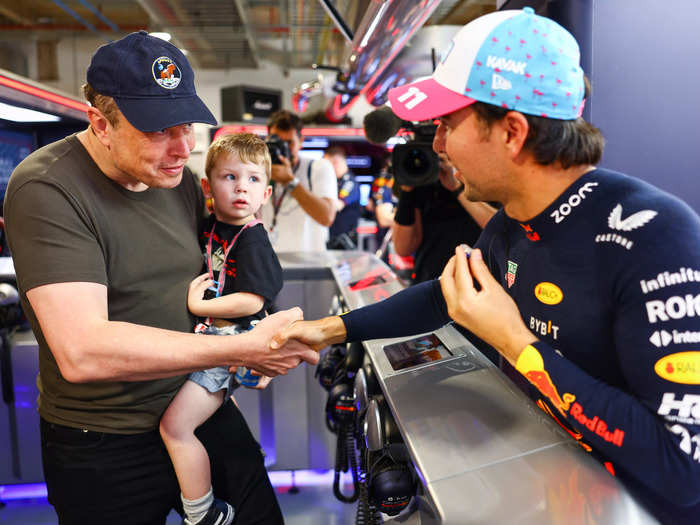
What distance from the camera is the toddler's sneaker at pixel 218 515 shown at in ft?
4.21

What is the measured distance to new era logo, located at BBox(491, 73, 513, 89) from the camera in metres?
0.86

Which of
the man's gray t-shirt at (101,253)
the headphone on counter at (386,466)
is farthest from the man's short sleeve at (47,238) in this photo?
the headphone on counter at (386,466)

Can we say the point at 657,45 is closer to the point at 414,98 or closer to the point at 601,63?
the point at 601,63

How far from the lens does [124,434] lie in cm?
116

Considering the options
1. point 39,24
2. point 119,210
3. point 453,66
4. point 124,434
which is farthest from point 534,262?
point 39,24

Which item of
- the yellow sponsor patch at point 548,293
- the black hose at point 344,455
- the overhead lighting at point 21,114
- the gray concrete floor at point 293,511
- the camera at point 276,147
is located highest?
the overhead lighting at point 21,114

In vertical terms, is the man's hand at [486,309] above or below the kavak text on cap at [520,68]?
below

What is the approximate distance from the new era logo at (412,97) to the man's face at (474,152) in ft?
0.20

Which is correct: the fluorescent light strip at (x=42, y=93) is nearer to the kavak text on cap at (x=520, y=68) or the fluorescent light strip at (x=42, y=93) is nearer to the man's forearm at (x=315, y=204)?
the man's forearm at (x=315, y=204)

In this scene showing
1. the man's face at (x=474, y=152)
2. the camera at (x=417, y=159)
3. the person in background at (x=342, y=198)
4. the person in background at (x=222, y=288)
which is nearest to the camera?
the man's face at (x=474, y=152)

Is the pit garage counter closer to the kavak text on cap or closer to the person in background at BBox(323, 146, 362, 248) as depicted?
the kavak text on cap

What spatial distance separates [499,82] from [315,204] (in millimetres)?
1890

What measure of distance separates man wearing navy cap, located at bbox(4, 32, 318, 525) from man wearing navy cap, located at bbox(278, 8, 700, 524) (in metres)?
0.51

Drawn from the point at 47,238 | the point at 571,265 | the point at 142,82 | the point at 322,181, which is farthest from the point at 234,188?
the point at 322,181
